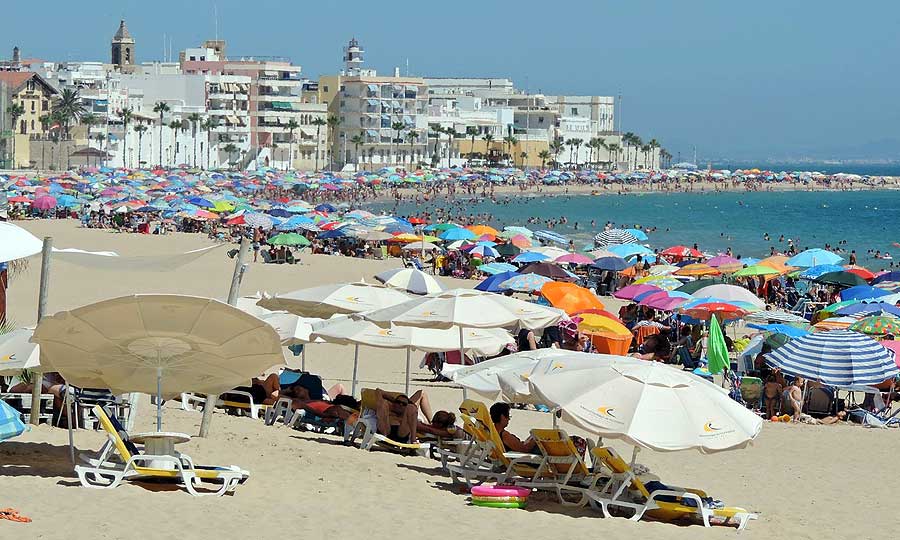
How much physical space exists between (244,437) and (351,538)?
3209 mm

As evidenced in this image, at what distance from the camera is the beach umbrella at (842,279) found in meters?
25.3

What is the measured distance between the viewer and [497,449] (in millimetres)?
9430

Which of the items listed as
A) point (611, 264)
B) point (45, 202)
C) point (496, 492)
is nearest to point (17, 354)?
point (496, 492)

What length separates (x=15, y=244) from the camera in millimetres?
9289

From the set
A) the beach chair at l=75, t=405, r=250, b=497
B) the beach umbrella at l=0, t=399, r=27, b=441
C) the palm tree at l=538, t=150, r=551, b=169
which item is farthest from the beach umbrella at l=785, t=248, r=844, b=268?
the palm tree at l=538, t=150, r=551, b=169

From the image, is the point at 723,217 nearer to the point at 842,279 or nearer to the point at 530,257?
the point at 530,257

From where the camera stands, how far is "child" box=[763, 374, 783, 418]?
13.8 metres

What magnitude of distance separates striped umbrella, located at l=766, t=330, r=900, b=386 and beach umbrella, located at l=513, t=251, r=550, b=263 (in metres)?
15.4

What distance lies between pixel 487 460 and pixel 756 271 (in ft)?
60.8

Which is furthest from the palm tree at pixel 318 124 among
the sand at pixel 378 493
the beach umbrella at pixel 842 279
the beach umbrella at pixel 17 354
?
the beach umbrella at pixel 17 354

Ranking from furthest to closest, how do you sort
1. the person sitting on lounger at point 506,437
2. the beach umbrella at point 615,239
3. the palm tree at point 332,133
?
the palm tree at point 332,133
the beach umbrella at point 615,239
the person sitting on lounger at point 506,437

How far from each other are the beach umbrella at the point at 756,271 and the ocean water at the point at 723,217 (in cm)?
2076

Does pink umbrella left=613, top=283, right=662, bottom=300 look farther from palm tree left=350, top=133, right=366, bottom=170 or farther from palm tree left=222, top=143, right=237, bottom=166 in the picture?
palm tree left=350, top=133, right=366, bottom=170

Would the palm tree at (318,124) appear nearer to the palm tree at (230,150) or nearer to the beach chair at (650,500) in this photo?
the palm tree at (230,150)
